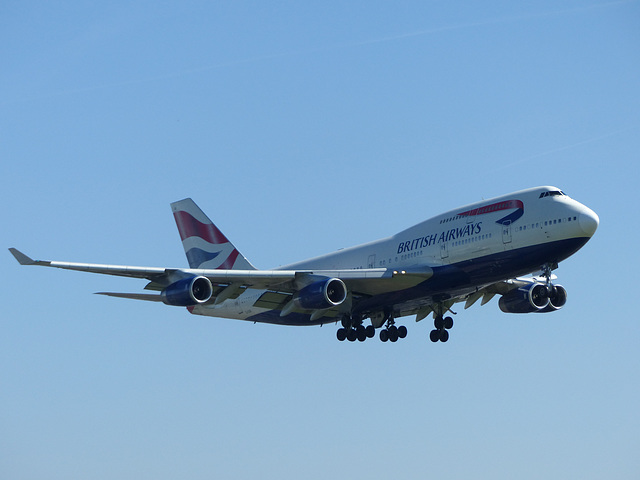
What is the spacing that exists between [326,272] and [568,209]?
43.4ft

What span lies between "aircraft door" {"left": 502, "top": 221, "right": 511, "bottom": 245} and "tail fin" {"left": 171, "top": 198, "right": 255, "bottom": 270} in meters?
20.9

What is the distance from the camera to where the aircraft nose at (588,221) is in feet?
146

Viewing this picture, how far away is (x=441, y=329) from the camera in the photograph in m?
55.1

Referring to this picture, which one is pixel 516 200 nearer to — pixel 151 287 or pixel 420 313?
pixel 420 313

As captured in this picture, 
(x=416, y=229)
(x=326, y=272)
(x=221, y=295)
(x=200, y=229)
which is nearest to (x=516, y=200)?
(x=416, y=229)

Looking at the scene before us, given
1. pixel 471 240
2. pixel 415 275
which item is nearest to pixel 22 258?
pixel 415 275

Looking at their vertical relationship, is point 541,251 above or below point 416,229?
below

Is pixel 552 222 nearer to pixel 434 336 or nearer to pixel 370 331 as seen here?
pixel 434 336

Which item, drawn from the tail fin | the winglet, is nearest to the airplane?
the winglet

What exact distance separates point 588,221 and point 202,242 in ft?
93.0

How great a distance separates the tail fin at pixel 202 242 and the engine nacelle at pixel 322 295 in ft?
43.5

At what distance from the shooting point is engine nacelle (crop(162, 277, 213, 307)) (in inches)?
1843

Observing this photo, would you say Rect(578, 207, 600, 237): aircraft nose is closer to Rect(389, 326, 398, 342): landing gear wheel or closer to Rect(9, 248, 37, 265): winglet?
Rect(389, 326, 398, 342): landing gear wheel

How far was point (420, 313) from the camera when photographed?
56.3 m
